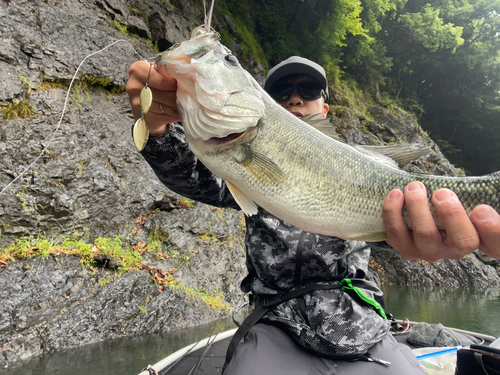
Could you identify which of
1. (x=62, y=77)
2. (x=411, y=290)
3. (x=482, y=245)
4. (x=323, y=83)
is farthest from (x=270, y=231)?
(x=411, y=290)

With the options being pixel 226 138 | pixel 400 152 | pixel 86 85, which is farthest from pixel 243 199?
pixel 86 85

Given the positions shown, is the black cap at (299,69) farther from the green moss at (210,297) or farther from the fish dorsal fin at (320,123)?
the green moss at (210,297)

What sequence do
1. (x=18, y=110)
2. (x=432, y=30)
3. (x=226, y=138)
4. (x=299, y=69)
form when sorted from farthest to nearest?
(x=432, y=30) → (x=18, y=110) → (x=299, y=69) → (x=226, y=138)

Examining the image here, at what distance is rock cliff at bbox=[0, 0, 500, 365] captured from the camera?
5.06 meters

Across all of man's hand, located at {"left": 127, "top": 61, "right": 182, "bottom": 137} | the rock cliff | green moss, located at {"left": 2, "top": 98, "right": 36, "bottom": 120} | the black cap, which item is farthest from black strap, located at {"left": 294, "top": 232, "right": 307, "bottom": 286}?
green moss, located at {"left": 2, "top": 98, "right": 36, "bottom": 120}

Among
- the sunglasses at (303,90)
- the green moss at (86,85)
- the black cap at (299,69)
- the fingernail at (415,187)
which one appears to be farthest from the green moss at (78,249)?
the fingernail at (415,187)

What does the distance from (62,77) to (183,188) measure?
6.49 m

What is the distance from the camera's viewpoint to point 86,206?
6.51 m

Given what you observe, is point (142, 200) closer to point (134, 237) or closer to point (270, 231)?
point (134, 237)

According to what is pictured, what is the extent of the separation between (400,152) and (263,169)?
0.93 metres

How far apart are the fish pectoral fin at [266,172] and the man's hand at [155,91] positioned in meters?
0.62

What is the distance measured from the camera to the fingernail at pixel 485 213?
156 cm

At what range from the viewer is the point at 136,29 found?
9.26 metres

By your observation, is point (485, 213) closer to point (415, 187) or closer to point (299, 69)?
point (415, 187)
